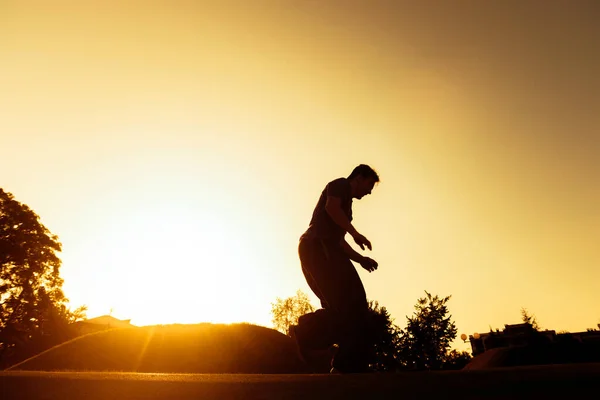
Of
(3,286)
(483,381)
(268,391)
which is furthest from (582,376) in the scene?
(3,286)

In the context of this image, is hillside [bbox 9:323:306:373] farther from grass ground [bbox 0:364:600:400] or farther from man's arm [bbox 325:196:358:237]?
grass ground [bbox 0:364:600:400]

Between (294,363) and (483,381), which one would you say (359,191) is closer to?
(483,381)

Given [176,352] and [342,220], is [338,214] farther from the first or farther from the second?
[176,352]

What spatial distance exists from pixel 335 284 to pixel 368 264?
0.54m

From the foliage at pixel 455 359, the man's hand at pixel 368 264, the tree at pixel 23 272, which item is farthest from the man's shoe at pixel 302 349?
the foliage at pixel 455 359

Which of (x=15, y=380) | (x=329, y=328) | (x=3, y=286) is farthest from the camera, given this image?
(x=3, y=286)

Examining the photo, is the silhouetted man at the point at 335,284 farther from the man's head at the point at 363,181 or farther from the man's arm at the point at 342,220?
the man's head at the point at 363,181

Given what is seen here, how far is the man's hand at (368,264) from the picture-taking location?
4.00m

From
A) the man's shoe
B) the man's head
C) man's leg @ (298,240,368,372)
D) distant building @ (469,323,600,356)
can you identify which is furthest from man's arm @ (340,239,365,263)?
distant building @ (469,323,600,356)

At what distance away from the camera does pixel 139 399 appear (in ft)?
6.89

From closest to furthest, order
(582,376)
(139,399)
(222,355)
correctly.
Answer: (139,399) < (582,376) < (222,355)

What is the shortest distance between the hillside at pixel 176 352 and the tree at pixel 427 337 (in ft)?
59.7

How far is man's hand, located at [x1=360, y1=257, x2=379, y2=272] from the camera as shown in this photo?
400 cm

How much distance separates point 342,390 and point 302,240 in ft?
6.96
